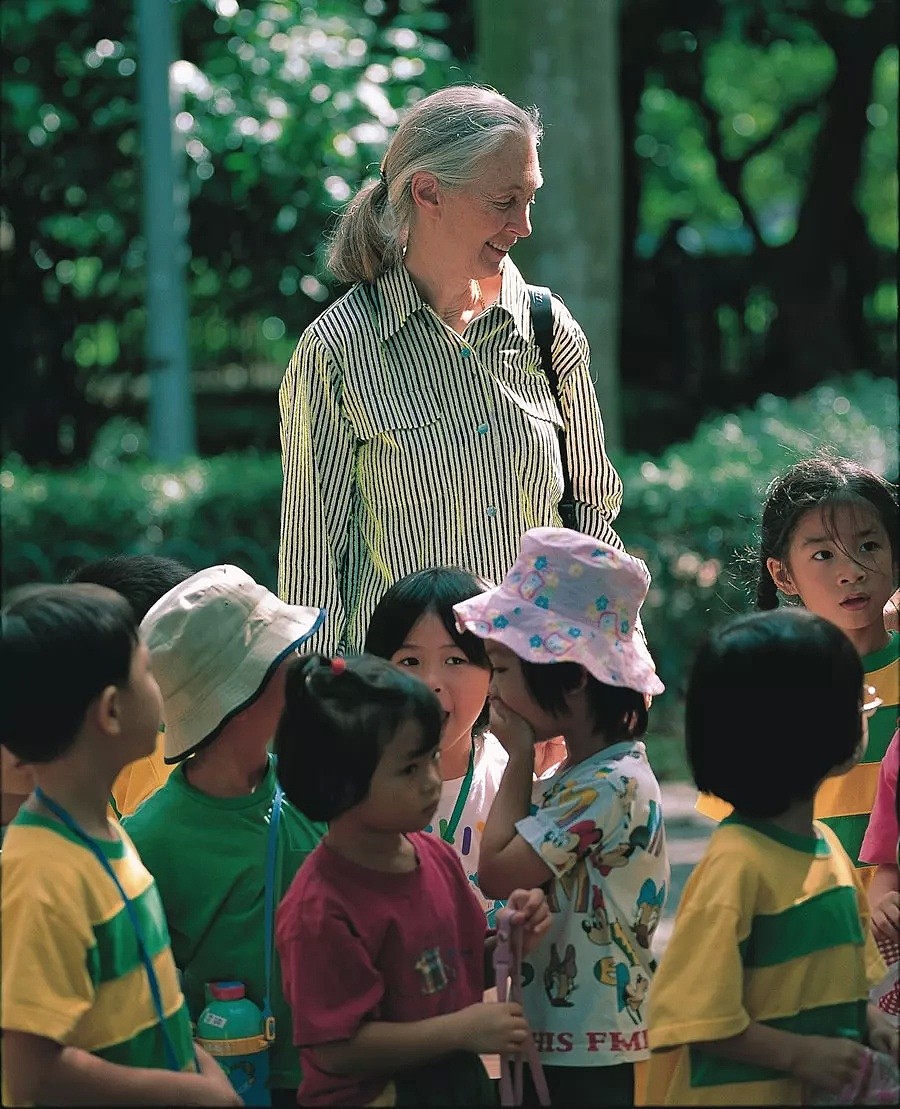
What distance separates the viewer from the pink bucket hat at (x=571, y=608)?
289cm

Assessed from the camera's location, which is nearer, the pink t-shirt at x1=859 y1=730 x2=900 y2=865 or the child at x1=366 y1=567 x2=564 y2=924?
the pink t-shirt at x1=859 y1=730 x2=900 y2=865

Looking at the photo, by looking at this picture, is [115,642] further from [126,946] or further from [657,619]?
[657,619]

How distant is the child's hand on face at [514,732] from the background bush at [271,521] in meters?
4.81

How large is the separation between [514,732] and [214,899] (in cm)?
53

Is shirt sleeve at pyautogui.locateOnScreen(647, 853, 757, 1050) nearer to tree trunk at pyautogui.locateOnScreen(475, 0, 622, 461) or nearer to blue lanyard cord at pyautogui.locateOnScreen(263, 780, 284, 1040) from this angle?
blue lanyard cord at pyautogui.locateOnScreen(263, 780, 284, 1040)

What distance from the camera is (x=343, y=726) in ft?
8.56

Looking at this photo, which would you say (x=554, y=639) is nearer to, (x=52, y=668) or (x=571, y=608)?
(x=571, y=608)

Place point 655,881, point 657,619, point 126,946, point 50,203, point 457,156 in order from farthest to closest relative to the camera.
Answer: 1. point 50,203
2. point 657,619
3. point 457,156
4. point 655,881
5. point 126,946

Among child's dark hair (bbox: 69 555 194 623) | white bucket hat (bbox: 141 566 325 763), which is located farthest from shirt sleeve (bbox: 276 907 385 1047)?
child's dark hair (bbox: 69 555 194 623)

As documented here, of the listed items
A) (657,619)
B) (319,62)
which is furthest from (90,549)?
(319,62)

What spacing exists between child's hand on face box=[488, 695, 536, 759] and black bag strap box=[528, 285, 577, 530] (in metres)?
1.07

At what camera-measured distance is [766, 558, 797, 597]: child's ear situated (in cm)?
371

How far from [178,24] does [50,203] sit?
1.41 meters

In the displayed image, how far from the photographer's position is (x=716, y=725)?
2621mm
